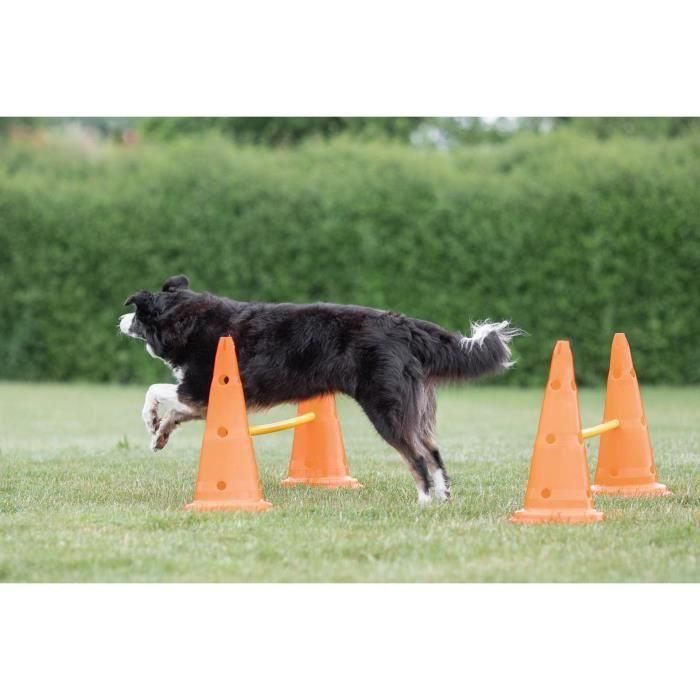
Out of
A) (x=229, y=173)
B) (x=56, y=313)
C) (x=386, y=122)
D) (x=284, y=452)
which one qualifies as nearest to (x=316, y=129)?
(x=386, y=122)

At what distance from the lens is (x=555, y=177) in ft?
52.1

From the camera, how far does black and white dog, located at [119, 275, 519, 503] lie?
6.18 meters

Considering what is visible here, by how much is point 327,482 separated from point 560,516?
2123mm

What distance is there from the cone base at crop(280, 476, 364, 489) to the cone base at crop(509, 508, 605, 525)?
1820 mm

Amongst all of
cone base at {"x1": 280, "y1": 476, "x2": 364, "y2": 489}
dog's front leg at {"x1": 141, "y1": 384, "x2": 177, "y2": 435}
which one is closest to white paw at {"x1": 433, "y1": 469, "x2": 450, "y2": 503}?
cone base at {"x1": 280, "y1": 476, "x2": 364, "y2": 489}

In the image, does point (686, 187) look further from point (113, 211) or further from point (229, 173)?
point (113, 211)

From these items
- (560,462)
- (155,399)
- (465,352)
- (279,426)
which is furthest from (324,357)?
(560,462)

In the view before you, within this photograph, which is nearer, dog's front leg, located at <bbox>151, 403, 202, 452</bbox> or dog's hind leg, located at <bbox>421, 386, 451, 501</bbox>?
dog's hind leg, located at <bbox>421, 386, 451, 501</bbox>

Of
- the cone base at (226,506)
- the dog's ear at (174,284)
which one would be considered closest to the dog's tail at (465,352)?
the cone base at (226,506)

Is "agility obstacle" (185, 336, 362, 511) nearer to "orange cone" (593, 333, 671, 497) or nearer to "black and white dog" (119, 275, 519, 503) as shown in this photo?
"black and white dog" (119, 275, 519, 503)

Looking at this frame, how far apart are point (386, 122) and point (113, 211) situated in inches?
365

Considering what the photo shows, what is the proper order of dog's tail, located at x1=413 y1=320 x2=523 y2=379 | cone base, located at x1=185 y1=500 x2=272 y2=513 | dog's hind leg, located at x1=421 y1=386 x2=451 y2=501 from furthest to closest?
1. dog's hind leg, located at x1=421 y1=386 x2=451 y2=501
2. dog's tail, located at x1=413 y1=320 x2=523 y2=379
3. cone base, located at x1=185 y1=500 x2=272 y2=513

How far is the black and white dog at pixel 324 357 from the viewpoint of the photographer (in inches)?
243

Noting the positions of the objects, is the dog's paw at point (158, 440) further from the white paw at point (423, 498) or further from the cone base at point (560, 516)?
the cone base at point (560, 516)
